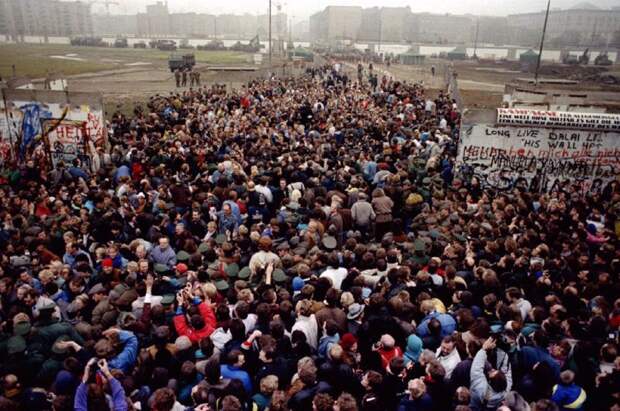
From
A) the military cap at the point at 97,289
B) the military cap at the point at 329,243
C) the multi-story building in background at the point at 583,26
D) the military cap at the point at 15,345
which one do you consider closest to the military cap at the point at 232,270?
the military cap at the point at 329,243

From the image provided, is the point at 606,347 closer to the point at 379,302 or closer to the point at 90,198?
the point at 379,302

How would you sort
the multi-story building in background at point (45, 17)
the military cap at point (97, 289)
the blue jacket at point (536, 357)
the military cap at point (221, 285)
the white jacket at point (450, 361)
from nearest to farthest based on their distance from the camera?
1. the blue jacket at point (536, 357)
2. the white jacket at point (450, 361)
3. the military cap at point (97, 289)
4. the military cap at point (221, 285)
5. the multi-story building in background at point (45, 17)

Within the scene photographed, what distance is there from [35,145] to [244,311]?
1193 cm

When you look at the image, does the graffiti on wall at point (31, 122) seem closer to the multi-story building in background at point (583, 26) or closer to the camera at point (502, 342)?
the camera at point (502, 342)

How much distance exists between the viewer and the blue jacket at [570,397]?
165 inches

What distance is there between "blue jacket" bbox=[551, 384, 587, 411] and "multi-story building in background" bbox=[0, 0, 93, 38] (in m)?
109

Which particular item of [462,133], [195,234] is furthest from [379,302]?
[462,133]

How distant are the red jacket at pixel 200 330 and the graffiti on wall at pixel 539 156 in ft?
31.4

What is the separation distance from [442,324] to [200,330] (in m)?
2.76

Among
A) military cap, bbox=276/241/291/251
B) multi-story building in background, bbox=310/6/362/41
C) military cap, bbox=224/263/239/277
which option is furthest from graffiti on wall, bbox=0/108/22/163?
multi-story building in background, bbox=310/6/362/41

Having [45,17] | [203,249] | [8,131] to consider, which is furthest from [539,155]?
[45,17]

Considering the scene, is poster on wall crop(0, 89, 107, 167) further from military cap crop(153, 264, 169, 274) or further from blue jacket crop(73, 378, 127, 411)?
blue jacket crop(73, 378, 127, 411)

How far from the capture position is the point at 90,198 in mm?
9555

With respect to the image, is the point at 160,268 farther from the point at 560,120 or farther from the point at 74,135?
the point at 560,120
